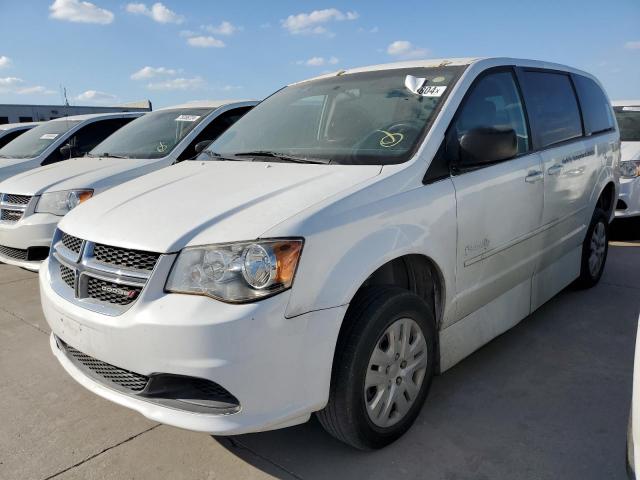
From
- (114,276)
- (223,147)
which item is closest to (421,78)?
(223,147)

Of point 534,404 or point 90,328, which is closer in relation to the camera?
point 90,328

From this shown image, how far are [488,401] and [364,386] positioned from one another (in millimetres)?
983

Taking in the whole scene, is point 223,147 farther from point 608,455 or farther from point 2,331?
point 608,455

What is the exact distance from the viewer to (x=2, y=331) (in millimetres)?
4141

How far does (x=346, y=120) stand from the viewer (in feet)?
10.3

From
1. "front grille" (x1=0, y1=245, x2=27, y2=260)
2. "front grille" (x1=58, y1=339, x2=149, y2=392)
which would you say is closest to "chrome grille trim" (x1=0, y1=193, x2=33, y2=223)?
"front grille" (x1=0, y1=245, x2=27, y2=260)

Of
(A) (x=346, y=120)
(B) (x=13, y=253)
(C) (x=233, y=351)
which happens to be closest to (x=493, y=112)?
(A) (x=346, y=120)

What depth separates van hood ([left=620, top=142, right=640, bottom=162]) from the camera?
663 cm

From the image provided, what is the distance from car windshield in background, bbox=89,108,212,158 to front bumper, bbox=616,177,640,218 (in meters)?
4.97

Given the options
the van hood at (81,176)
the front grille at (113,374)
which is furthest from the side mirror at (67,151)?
the front grille at (113,374)

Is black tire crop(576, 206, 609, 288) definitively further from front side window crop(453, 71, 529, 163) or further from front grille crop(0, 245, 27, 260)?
front grille crop(0, 245, 27, 260)

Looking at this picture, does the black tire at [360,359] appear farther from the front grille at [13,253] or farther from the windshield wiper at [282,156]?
the front grille at [13,253]

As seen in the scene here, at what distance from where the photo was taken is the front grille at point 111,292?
2.18 meters

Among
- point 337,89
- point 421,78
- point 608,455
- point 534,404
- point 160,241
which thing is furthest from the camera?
point 337,89
